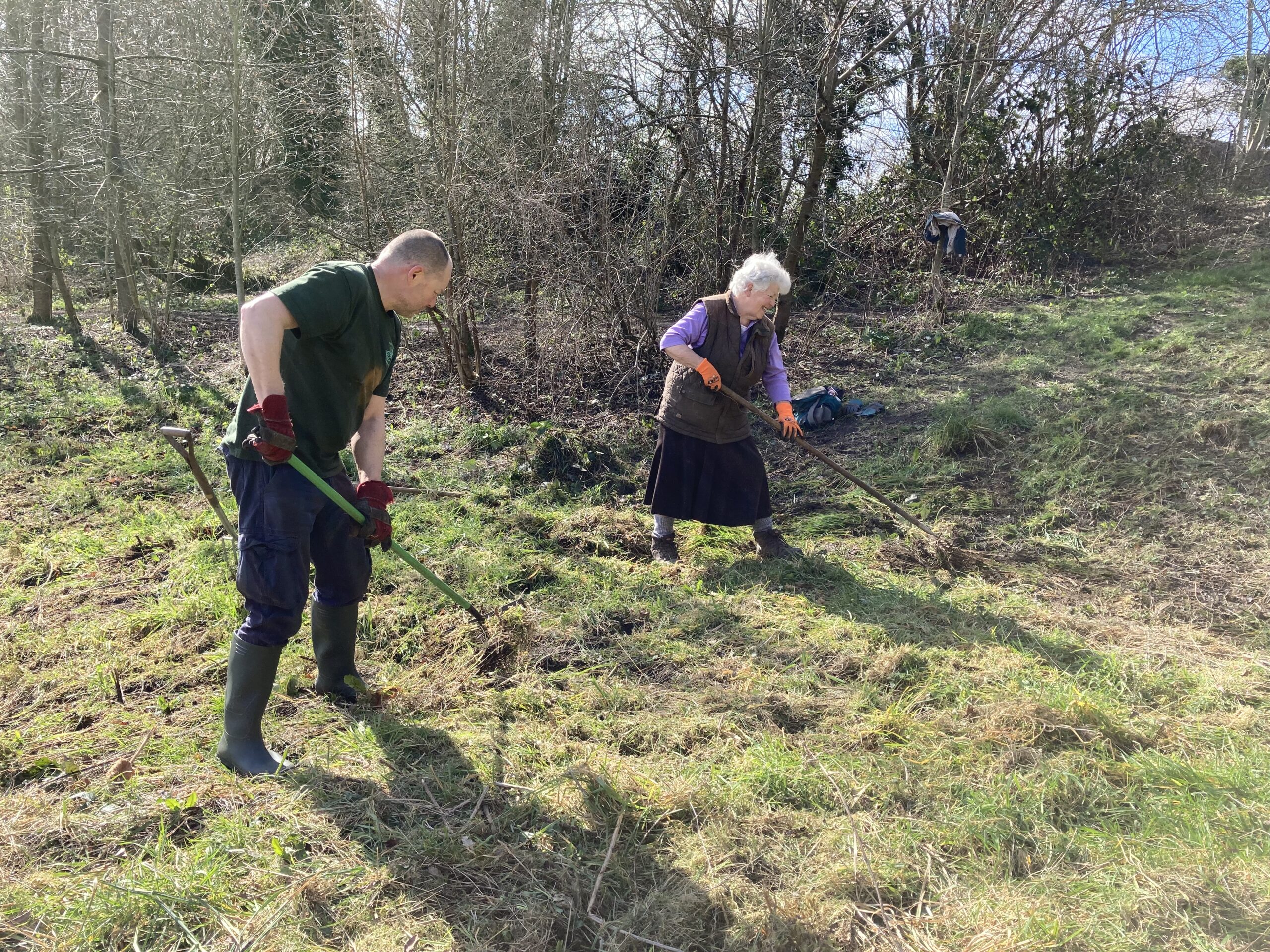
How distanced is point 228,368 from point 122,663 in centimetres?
643

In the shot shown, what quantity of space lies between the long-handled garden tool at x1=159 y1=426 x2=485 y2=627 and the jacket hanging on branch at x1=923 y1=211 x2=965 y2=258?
6735 mm

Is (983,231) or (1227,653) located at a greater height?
(983,231)

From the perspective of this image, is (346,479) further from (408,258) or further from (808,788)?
(808,788)

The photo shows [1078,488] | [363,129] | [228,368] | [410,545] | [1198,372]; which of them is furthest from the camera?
[228,368]

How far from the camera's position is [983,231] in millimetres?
10406

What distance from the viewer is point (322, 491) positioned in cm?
272

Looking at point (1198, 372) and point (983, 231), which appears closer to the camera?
point (1198, 372)

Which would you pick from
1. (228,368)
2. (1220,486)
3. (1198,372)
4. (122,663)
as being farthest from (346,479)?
(228,368)

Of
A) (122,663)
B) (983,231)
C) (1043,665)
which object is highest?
(983,231)

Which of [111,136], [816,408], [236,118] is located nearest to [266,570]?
[816,408]

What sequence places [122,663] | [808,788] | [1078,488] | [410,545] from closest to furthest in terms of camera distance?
[808,788] → [122,663] → [410,545] → [1078,488]

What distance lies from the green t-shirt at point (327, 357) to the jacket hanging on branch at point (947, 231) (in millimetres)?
7076

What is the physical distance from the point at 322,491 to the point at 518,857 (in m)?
1.30

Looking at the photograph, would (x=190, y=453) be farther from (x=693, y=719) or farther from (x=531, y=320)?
(x=531, y=320)
